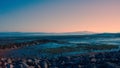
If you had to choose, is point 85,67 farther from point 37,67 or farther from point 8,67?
point 8,67

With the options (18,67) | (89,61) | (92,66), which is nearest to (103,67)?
(92,66)

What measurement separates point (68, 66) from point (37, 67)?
197 centimetres

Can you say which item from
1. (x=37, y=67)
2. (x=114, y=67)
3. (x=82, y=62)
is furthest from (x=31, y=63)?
(x=114, y=67)

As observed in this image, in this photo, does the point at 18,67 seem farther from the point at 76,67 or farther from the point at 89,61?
the point at 89,61

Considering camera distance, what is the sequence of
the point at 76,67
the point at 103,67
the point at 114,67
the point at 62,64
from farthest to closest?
the point at 62,64 < the point at 76,67 < the point at 103,67 < the point at 114,67

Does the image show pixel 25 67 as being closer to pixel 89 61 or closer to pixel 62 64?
pixel 62 64

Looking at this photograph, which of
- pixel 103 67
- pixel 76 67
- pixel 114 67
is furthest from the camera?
pixel 76 67

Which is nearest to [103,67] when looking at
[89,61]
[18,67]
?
[89,61]

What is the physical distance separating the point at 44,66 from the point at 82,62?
327cm

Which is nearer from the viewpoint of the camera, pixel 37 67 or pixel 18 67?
pixel 18 67

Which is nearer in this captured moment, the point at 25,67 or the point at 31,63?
the point at 25,67

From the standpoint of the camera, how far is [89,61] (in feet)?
60.8

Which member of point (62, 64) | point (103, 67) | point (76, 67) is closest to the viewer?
point (103, 67)

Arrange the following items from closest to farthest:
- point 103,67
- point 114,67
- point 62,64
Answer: point 114,67 < point 103,67 < point 62,64
